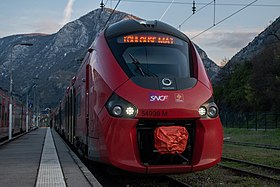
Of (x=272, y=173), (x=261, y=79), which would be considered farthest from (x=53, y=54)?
(x=272, y=173)

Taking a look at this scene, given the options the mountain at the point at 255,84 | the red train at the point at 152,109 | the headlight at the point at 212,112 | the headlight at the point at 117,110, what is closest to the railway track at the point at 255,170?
the headlight at the point at 212,112

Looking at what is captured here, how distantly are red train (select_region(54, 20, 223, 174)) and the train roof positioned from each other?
0.09 m

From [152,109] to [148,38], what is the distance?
1.97 metres

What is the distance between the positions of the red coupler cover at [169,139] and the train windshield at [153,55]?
125 centimetres

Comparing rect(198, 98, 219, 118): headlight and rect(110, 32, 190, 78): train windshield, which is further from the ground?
rect(110, 32, 190, 78): train windshield

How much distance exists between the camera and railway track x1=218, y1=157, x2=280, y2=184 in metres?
12.7

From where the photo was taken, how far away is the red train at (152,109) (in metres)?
8.80

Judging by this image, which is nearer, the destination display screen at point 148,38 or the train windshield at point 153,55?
the train windshield at point 153,55

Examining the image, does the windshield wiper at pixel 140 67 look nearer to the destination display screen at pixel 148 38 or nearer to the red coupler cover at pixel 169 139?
the destination display screen at pixel 148 38

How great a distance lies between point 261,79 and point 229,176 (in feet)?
186

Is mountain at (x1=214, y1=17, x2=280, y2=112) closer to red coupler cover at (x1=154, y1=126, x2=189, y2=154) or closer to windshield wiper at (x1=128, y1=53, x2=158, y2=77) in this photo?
windshield wiper at (x1=128, y1=53, x2=158, y2=77)

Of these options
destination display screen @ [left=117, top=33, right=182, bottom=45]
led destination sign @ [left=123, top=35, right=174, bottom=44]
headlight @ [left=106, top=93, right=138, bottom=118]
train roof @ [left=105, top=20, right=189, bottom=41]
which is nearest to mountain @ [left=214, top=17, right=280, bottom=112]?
train roof @ [left=105, top=20, right=189, bottom=41]

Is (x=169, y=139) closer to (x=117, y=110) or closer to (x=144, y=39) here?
(x=117, y=110)

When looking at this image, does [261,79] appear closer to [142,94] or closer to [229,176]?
[229,176]
